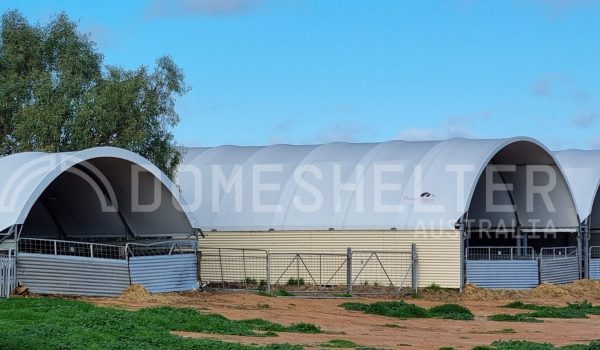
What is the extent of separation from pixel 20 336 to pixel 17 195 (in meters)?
11.1

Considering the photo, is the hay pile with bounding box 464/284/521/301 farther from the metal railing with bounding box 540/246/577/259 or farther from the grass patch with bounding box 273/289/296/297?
the grass patch with bounding box 273/289/296/297

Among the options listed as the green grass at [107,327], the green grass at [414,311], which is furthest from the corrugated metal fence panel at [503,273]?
the green grass at [107,327]

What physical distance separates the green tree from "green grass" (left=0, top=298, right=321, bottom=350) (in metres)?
16.0

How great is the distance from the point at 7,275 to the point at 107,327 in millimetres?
7745

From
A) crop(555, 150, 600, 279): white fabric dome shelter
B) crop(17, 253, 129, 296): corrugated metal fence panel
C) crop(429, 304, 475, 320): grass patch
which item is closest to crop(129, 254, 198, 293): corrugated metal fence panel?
crop(17, 253, 129, 296): corrugated metal fence panel

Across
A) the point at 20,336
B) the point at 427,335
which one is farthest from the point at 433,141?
the point at 20,336

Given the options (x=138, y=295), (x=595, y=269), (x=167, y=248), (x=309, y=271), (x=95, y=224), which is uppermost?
(x=95, y=224)

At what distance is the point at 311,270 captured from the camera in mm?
42344

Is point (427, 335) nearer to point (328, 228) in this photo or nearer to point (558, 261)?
point (328, 228)

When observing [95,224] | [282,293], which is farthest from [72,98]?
[282,293]

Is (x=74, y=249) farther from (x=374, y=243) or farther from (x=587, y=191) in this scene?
(x=587, y=191)

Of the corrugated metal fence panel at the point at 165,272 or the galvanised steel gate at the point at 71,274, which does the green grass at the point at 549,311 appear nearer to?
the corrugated metal fence panel at the point at 165,272

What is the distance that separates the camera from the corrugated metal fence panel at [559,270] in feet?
141

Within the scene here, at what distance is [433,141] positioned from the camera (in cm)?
4584
